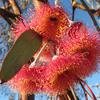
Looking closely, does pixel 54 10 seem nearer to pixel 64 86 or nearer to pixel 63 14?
pixel 63 14

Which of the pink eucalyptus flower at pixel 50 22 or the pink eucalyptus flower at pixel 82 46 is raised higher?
the pink eucalyptus flower at pixel 50 22

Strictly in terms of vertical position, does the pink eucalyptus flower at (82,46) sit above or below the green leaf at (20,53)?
below

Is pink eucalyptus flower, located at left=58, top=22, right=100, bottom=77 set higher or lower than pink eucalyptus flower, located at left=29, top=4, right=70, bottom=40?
lower

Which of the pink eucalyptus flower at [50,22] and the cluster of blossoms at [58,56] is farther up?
the pink eucalyptus flower at [50,22]

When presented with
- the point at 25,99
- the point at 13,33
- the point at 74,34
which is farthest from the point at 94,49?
the point at 25,99
